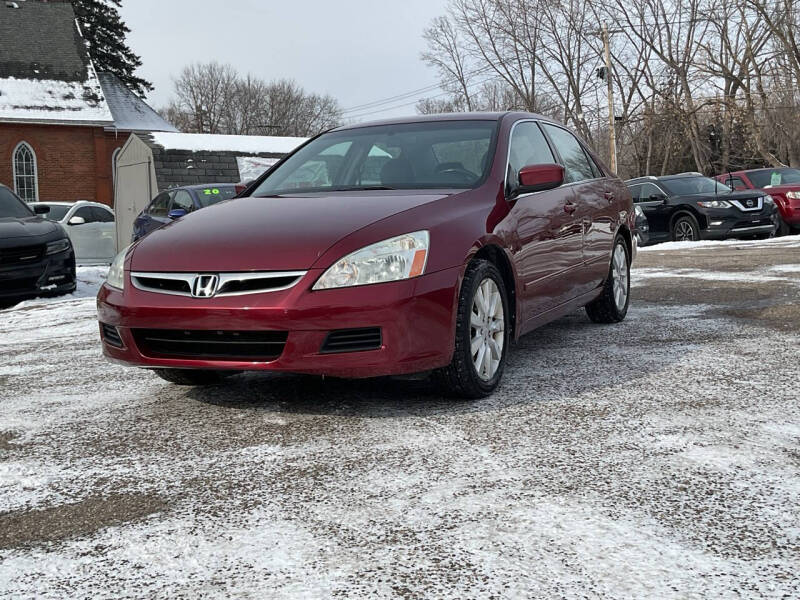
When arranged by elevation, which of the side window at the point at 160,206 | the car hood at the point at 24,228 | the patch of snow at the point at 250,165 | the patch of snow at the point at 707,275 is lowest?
the patch of snow at the point at 707,275

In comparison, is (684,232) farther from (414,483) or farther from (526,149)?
(414,483)

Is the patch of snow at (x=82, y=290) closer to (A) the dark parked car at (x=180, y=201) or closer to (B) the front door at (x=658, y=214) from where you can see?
(A) the dark parked car at (x=180, y=201)

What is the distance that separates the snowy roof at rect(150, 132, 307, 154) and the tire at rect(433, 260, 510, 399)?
17943 mm

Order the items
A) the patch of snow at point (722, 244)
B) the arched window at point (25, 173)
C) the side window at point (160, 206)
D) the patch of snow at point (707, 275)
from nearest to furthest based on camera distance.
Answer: the patch of snow at point (707, 275) < the side window at point (160, 206) < the patch of snow at point (722, 244) < the arched window at point (25, 173)

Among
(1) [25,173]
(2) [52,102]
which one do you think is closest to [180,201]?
(2) [52,102]

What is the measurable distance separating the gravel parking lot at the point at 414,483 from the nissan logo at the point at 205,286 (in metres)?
0.62

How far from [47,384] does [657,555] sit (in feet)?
13.3

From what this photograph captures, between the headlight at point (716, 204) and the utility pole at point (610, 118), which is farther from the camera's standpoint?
the utility pole at point (610, 118)

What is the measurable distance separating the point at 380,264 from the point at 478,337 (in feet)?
2.45

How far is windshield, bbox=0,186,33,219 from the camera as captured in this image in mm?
11898

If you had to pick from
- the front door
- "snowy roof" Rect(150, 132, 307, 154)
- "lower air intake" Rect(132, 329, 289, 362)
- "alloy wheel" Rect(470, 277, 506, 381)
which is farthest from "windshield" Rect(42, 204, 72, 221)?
"alloy wheel" Rect(470, 277, 506, 381)

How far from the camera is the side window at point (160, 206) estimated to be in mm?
15172

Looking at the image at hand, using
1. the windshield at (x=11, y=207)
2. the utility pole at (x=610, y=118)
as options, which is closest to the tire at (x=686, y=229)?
the windshield at (x=11, y=207)

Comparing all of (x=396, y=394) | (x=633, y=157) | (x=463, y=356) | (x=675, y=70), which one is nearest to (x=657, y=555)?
(x=463, y=356)
